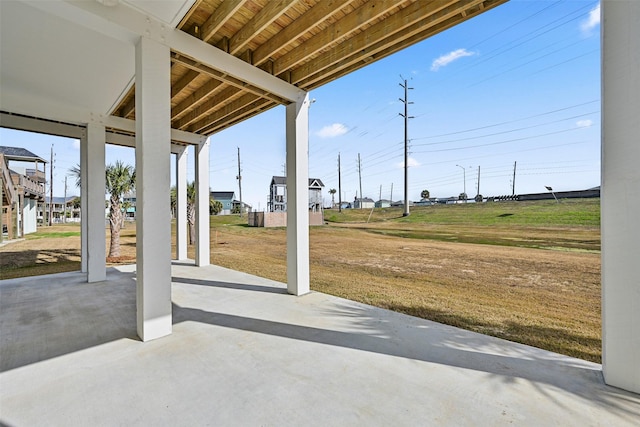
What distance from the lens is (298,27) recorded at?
3.22m

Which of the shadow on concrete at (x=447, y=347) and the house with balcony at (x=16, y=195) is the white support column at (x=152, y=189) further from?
the house with balcony at (x=16, y=195)

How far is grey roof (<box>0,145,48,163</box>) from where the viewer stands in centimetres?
1393

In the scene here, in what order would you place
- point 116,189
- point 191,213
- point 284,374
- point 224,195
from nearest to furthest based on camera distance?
point 284,374 → point 116,189 → point 191,213 → point 224,195

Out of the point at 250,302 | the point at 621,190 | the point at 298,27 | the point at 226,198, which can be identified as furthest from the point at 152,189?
the point at 226,198

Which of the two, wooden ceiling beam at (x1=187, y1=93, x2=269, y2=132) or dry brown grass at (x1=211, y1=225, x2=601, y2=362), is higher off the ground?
wooden ceiling beam at (x1=187, y1=93, x2=269, y2=132)

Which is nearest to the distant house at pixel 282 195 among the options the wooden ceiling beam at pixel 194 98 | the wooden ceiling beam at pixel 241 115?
the wooden ceiling beam at pixel 241 115

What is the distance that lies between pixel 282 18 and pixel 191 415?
13.3 feet

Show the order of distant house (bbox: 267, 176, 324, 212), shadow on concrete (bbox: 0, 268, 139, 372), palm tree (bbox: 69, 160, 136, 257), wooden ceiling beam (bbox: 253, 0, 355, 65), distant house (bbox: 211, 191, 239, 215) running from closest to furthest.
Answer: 1. shadow on concrete (bbox: 0, 268, 139, 372)
2. wooden ceiling beam (bbox: 253, 0, 355, 65)
3. palm tree (bbox: 69, 160, 136, 257)
4. distant house (bbox: 267, 176, 324, 212)
5. distant house (bbox: 211, 191, 239, 215)

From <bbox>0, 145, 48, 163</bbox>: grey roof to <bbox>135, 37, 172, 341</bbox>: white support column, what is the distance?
16.6m

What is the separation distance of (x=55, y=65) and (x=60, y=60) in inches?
9.0

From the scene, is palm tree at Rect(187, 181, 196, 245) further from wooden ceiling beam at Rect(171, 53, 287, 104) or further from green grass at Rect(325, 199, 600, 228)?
green grass at Rect(325, 199, 600, 228)

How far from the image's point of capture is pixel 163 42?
295 cm

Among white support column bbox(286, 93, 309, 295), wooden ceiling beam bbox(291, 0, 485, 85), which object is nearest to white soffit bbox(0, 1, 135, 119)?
white support column bbox(286, 93, 309, 295)

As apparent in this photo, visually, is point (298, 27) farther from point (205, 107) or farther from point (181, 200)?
point (181, 200)
